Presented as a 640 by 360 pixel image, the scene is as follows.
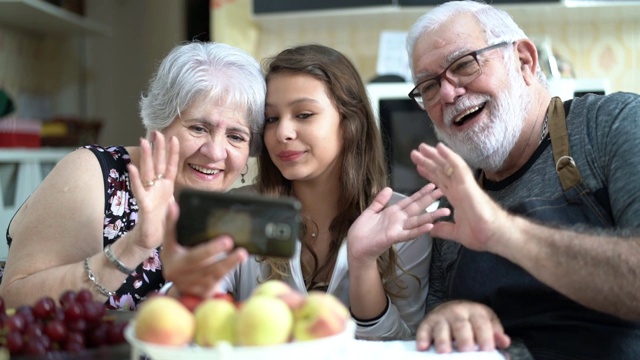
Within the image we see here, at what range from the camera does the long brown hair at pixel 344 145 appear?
1364 millimetres

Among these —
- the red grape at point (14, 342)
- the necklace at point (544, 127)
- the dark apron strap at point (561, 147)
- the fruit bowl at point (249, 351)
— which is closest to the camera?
→ the fruit bowl at point (249, 351)

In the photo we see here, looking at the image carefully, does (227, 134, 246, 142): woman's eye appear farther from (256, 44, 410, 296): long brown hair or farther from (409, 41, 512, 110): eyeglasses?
(409, 41, 512, 110): eyeglasses

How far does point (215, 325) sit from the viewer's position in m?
0.54

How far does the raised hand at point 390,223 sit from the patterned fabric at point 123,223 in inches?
16.1

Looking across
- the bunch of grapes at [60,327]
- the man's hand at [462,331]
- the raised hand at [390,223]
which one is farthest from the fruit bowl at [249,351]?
the raised hand at [390,223]

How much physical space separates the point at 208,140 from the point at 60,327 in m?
0.67

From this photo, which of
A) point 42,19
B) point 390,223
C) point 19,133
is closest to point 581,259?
point 390,223

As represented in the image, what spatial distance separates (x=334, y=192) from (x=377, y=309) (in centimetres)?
37

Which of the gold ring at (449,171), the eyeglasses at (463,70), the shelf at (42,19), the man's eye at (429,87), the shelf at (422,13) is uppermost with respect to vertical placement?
the shelf at (422,13)

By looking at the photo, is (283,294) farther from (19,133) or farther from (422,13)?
(19,133)

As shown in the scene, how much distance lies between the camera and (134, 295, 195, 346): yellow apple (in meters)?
0.53

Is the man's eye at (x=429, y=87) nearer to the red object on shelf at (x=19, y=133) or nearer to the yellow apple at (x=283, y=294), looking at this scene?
the yellow apple at (x=283, y=294)

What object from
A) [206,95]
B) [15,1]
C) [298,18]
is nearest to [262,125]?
[206,95]

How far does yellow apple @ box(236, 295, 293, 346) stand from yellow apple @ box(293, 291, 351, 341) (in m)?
0.01
